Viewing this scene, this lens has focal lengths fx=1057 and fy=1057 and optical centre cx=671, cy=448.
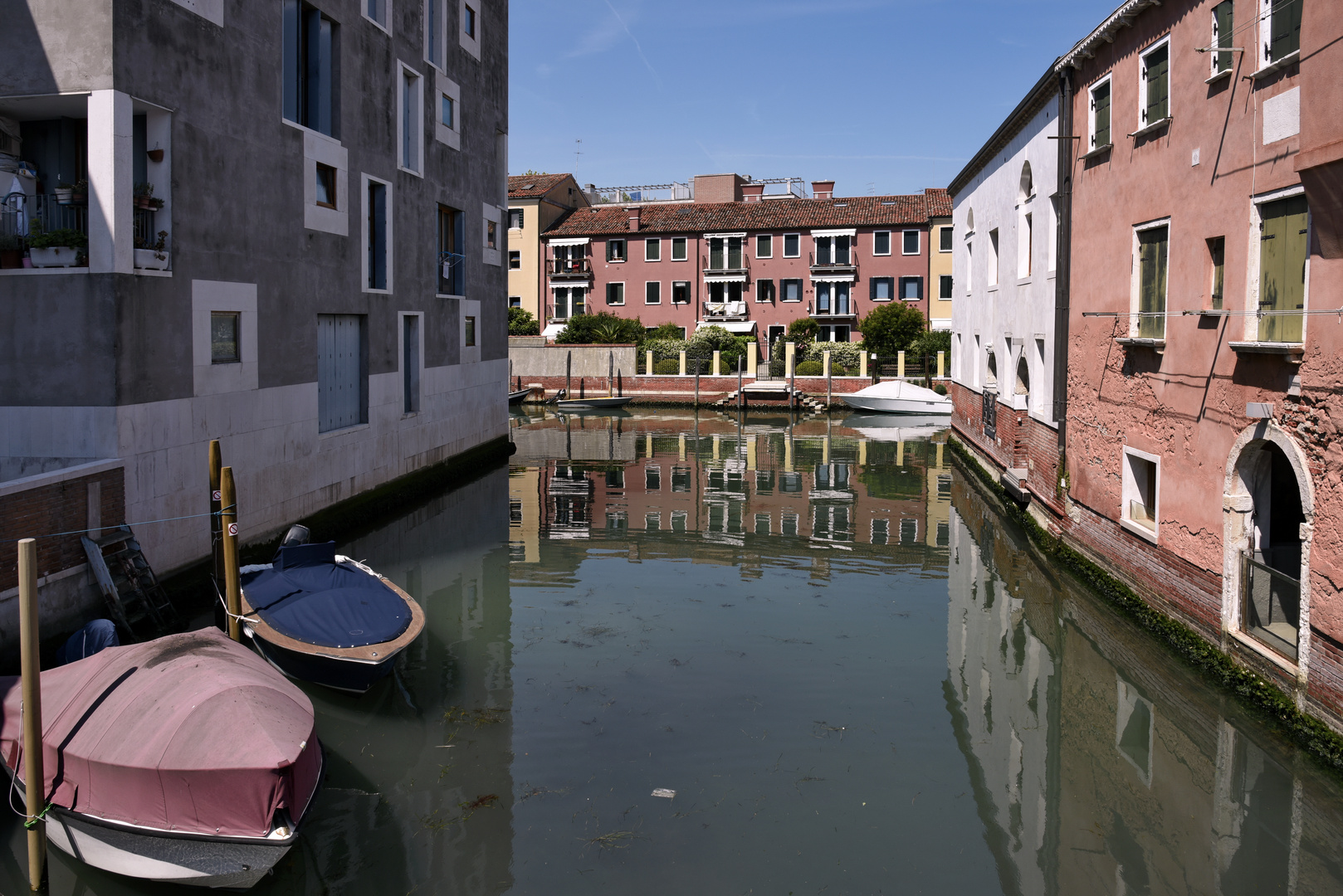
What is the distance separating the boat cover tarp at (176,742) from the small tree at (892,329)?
35.8 meters

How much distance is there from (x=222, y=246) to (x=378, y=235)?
18.3 ft

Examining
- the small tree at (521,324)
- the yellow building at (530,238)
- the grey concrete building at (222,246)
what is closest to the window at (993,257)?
the grey concrete building at (222,246)

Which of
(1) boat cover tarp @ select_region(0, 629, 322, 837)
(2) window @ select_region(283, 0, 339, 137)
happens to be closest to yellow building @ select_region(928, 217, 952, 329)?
(2) window @ select_region(283, 0, 339, 137)

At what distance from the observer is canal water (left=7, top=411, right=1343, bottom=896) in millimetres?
6430

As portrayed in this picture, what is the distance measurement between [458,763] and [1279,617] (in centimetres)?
679

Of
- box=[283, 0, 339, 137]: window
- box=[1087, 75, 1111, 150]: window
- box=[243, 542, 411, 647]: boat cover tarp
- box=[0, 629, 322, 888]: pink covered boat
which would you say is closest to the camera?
box=[0, 629, 322, 888]: pink covered boat

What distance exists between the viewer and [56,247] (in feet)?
33.3

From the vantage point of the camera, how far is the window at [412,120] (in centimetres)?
1867

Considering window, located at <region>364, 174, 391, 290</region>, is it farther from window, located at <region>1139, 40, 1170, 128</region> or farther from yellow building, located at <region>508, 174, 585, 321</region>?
yellow building, located at <region>508, 174, 585, 321</region>

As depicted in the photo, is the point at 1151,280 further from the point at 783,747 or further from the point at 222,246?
the point at 222,246

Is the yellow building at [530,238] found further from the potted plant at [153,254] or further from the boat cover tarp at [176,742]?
the boat cover tarp at [176,742]

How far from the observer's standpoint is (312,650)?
28.4 feet

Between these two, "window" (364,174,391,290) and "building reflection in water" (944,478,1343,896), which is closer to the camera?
"building reflection in water" (944,478,1343,896)

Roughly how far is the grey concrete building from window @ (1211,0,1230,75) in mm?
10246
